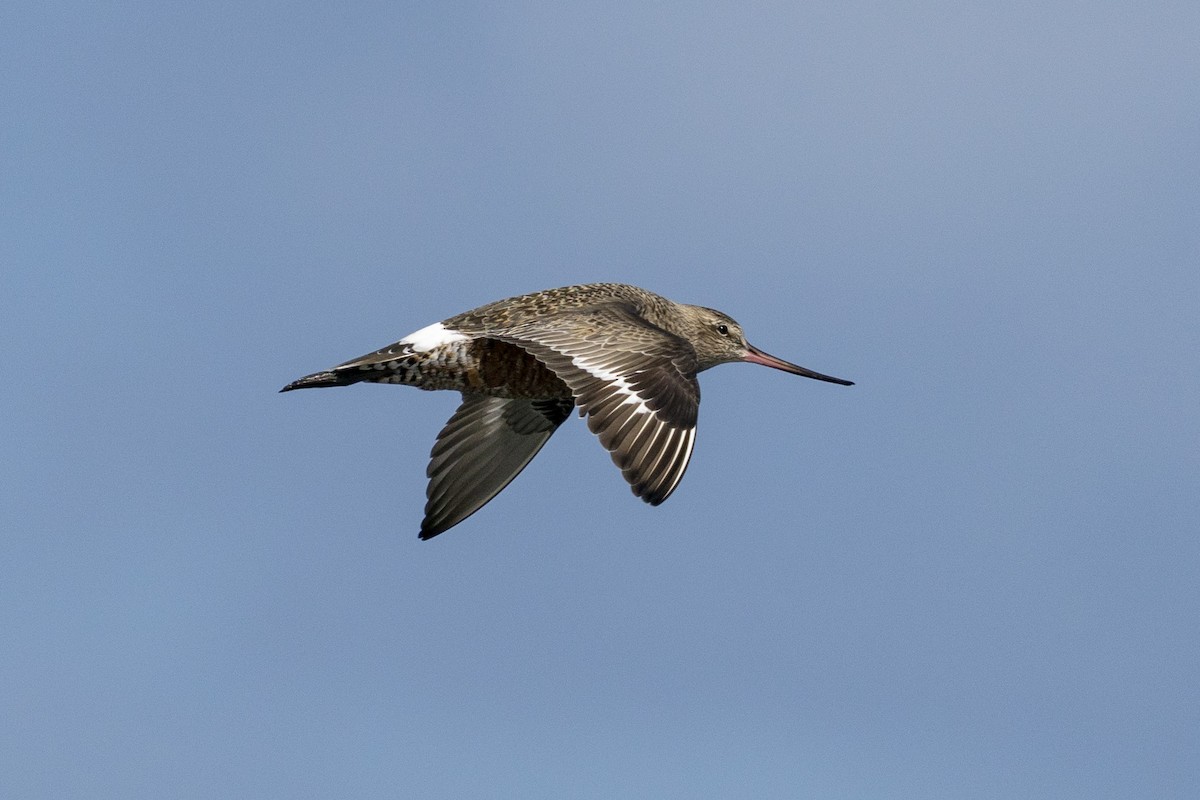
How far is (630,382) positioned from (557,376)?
914mm

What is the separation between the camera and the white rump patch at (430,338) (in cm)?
1267

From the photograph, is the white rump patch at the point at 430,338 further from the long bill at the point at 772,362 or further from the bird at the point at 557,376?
the long bill at the point at 772,362

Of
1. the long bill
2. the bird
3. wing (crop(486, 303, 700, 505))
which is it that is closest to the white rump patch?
the bird

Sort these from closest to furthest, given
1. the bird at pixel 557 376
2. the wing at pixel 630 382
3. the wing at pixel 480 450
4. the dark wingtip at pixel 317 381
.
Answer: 1. the wing at pixel 630 382
2. the bird at pixel 557 376
3. the dark wingtip at pixel 317 381
4. the wing at pixel 480 450

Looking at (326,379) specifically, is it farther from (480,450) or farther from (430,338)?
(480,450)

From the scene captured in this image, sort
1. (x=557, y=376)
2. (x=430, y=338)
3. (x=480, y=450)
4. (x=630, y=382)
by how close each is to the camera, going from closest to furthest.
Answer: (x=630, y=382)
(x=557, y=376)
(x=430, y=338)
(x=480, y=450)

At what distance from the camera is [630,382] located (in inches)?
447

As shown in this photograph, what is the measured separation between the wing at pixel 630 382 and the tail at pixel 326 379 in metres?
1.06

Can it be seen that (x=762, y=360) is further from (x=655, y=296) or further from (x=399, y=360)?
(x=399, y=360)

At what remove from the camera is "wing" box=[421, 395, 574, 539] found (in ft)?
45.5

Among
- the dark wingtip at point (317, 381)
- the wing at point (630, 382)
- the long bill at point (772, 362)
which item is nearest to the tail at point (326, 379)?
the dark wingtip at point (317, 381)

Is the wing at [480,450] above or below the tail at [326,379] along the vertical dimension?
below

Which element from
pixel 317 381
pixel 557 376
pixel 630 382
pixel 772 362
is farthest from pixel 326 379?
pixel 772 362

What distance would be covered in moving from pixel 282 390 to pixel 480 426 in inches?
86.1
